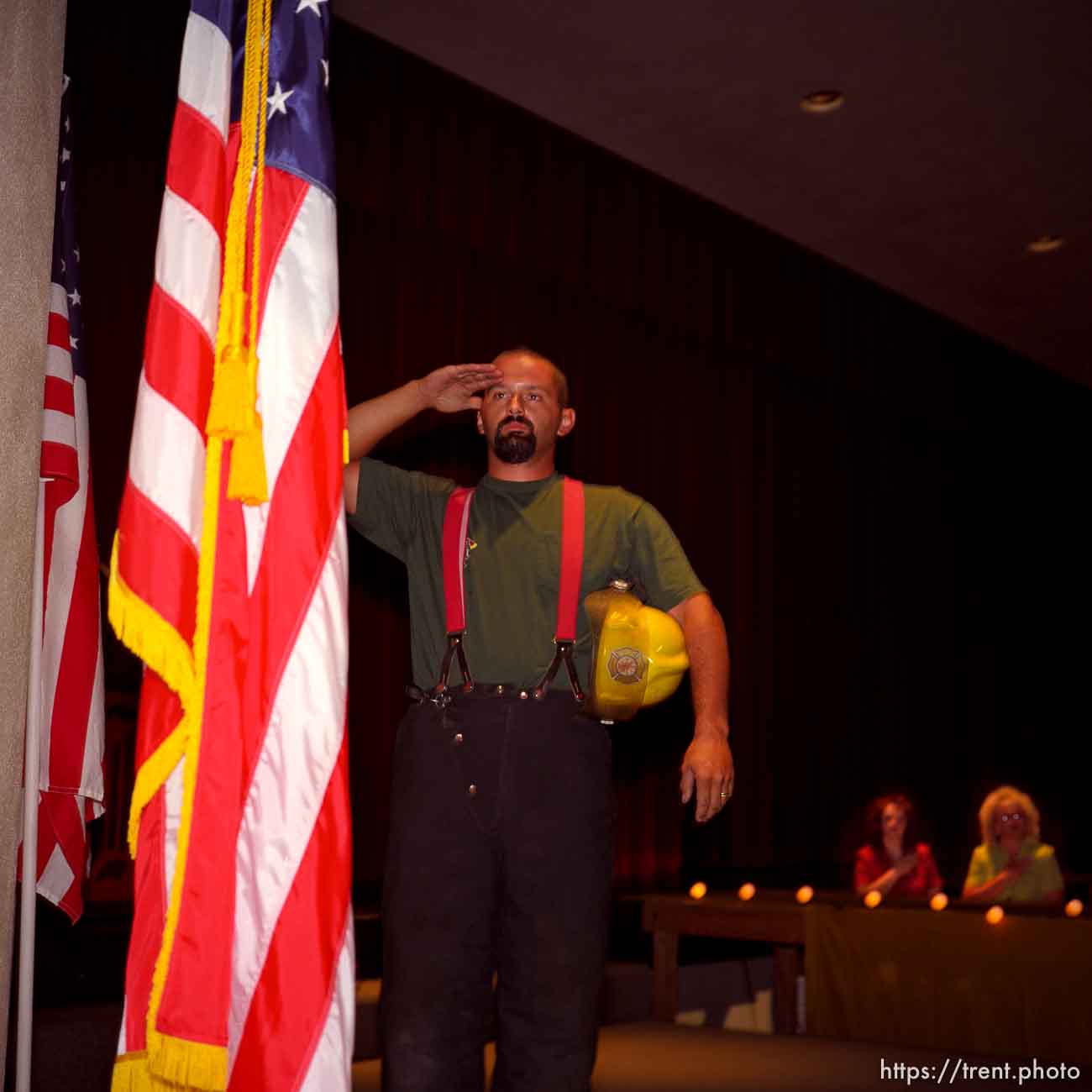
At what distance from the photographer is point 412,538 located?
2957 mm

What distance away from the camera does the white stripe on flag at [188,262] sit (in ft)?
7.47

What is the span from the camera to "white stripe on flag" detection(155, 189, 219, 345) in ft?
7.47

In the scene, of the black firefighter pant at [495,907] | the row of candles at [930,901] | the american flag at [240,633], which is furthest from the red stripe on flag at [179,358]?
the row of candles at [930,901]

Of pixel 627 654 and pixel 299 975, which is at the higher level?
pixel 627 654

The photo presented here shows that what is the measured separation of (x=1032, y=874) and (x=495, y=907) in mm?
4268

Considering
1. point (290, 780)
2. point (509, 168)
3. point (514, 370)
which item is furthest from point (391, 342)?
point (290, 780)

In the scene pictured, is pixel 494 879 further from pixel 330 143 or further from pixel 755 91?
pixel 755 91

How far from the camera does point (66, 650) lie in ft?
9.21

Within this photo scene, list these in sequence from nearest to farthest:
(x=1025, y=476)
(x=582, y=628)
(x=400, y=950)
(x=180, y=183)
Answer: (x=180, y=183) → (x=400, y=950) → (x=582, y=628) → (x=1025, y=476)

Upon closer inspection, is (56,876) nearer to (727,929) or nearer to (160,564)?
(160,564)

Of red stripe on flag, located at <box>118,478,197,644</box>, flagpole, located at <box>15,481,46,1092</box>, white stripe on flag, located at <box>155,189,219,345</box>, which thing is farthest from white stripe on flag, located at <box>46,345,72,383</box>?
red stripe on flag, located at <box>118,478,197,644</box>

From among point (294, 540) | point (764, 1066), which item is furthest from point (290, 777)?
point (764, 1066)

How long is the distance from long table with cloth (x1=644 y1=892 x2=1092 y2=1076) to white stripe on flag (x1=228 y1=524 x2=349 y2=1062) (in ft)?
11.2

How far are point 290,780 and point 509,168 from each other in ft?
17.6
